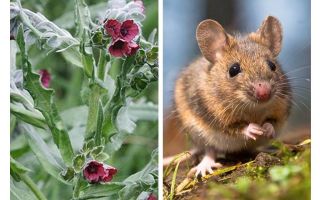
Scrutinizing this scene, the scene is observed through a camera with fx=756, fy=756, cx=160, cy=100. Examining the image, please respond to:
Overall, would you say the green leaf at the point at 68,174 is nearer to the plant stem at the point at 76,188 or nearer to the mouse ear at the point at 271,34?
the plant stem at the point at 76,188

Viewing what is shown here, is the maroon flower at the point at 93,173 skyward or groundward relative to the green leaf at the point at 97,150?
groundward

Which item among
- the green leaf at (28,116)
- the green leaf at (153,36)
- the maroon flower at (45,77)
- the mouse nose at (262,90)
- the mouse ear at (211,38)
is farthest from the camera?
the maroon flower at (45,77)

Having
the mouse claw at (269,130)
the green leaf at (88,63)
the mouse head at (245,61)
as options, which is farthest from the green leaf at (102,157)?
the mouse claw at (269,130)

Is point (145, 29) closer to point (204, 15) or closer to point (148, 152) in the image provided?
point (204, 15)

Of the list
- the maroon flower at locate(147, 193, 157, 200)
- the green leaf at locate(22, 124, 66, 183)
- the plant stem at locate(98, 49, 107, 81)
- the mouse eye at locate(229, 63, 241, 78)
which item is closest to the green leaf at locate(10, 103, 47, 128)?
the green leaf at locate(22, 124, 66, 183)

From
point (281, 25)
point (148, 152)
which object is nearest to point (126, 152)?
point (148, 152)

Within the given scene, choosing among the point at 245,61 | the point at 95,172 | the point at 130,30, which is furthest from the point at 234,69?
the point at 95,172
